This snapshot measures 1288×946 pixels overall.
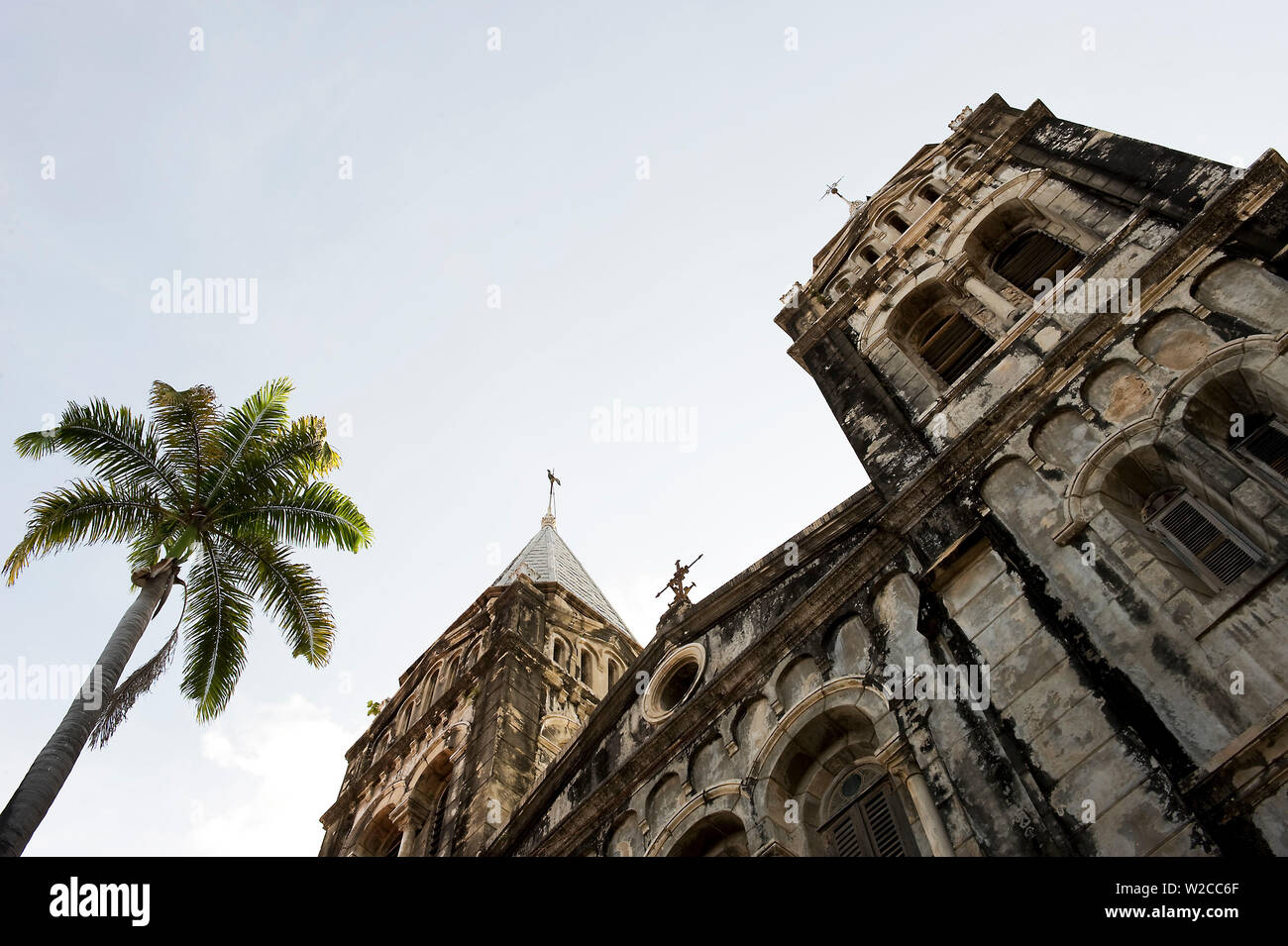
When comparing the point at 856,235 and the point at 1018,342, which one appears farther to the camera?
the point at 856,235

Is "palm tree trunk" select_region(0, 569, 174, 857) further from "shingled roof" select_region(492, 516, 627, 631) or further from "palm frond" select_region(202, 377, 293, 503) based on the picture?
"shingled roof" select_region(492, 516, 627, 631)

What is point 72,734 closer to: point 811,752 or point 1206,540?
point 811,752

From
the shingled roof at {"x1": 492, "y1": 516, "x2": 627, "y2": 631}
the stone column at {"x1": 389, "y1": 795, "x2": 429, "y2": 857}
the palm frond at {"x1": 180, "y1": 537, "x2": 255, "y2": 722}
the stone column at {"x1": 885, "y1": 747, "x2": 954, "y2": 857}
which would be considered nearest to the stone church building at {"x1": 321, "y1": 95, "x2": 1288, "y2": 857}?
the stone column at {"x1": 885, "y1": 747, "x2": 954, "y2": 857}

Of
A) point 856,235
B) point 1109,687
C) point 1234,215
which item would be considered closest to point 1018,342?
point 1234,215

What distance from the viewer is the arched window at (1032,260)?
17766 mm

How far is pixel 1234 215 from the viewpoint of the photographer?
14.0 meters

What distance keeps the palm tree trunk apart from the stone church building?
742cm

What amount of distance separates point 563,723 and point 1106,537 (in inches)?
658

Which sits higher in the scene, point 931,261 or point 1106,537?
point 931,261

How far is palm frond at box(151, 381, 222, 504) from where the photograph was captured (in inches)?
766

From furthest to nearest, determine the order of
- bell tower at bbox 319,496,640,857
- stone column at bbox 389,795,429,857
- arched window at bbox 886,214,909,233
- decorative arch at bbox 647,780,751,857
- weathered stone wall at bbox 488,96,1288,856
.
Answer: stone column at bbox 389,795,429,857, arched window at bbox 886,214,909,233, bell tower at bbox 319,496,640,857, decorative arch at bbox 647,780,751,857, weathered stone wall at bbox 488,96,1288,856

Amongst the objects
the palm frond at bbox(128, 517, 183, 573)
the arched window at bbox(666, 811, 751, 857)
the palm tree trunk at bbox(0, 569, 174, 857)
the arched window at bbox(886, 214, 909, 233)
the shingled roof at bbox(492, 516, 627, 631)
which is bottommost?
the arched window at bbox(666, 811, 751, 857)
